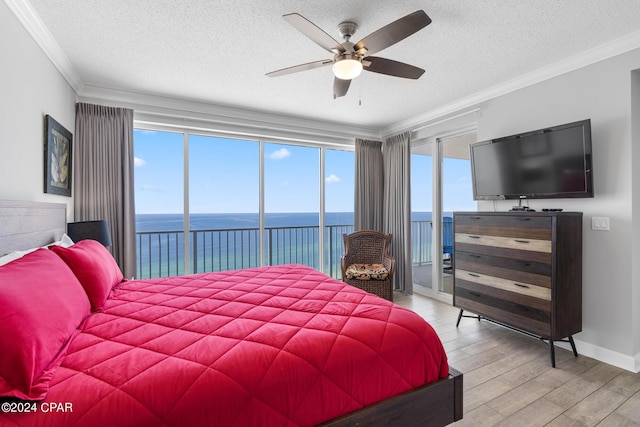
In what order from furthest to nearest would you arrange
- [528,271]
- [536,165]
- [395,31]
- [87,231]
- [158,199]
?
[158,199], [536,165], [87,231], [528,271], [395,31]

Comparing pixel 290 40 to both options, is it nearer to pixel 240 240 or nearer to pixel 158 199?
pixel 158 199

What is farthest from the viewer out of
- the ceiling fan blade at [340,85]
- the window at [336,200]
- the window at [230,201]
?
the window at [336,200]

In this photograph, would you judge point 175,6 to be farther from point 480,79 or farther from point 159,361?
point 480,79

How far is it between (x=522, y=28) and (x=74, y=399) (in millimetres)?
3162

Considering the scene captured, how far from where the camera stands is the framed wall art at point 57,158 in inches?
94.5

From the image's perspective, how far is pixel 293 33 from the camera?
2248 mm

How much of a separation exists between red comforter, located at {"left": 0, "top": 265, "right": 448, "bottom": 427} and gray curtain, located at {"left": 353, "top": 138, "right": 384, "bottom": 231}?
2.98 m

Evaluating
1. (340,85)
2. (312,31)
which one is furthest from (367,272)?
(312,31)

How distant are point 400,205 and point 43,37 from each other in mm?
4165

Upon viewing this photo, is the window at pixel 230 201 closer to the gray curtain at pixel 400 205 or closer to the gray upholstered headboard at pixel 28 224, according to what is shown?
the gray curtain at pixel 400 205

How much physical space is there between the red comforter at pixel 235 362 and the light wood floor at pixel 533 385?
799mm

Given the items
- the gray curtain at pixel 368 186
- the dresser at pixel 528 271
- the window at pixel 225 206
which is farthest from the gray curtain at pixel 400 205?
the window at pixel 225 206

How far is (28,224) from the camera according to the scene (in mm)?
1963

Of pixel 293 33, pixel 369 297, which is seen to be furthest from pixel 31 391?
pixel 293 33
